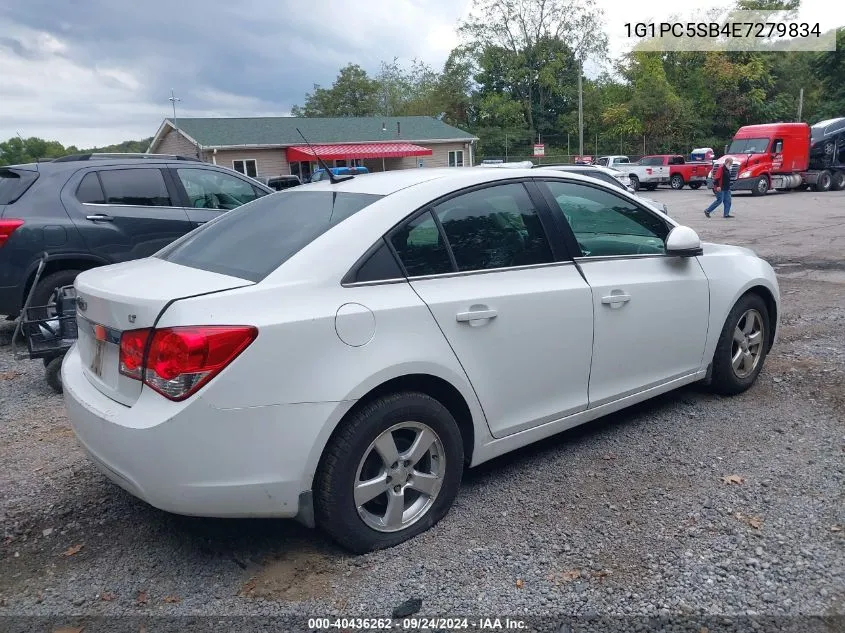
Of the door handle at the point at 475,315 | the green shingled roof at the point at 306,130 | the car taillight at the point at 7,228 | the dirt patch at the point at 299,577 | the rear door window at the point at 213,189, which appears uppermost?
the green shingled roof at the point at 306,130

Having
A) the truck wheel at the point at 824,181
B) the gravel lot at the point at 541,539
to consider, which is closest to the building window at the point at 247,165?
the truck wheel at the point at 824,181

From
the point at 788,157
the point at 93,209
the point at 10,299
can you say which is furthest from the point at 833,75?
the point at 10,299

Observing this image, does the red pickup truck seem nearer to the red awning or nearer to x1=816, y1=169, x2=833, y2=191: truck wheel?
x1=816, y1=169, x2=833, y2=191: truck wheel

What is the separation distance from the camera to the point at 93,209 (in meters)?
6.83

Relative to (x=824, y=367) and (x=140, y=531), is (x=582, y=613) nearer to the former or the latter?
(x=140, y=531)

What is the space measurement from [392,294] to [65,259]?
4.59 m

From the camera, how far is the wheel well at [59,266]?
6445 millimetres

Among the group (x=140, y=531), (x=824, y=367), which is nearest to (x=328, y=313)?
(x=140, y=531)

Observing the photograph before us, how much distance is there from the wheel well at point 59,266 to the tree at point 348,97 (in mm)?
67040

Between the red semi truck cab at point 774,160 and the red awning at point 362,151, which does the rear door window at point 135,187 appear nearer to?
the red semi truck cab at point 774,160

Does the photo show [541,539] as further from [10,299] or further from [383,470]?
[10,299]

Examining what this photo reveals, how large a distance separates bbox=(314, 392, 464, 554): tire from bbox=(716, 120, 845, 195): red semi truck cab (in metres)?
28.2

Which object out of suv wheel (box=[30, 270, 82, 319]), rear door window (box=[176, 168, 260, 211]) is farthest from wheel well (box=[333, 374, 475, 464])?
rear door window (box=[176, 168, 260, 211])

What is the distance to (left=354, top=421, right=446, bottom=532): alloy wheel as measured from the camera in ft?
10.1
